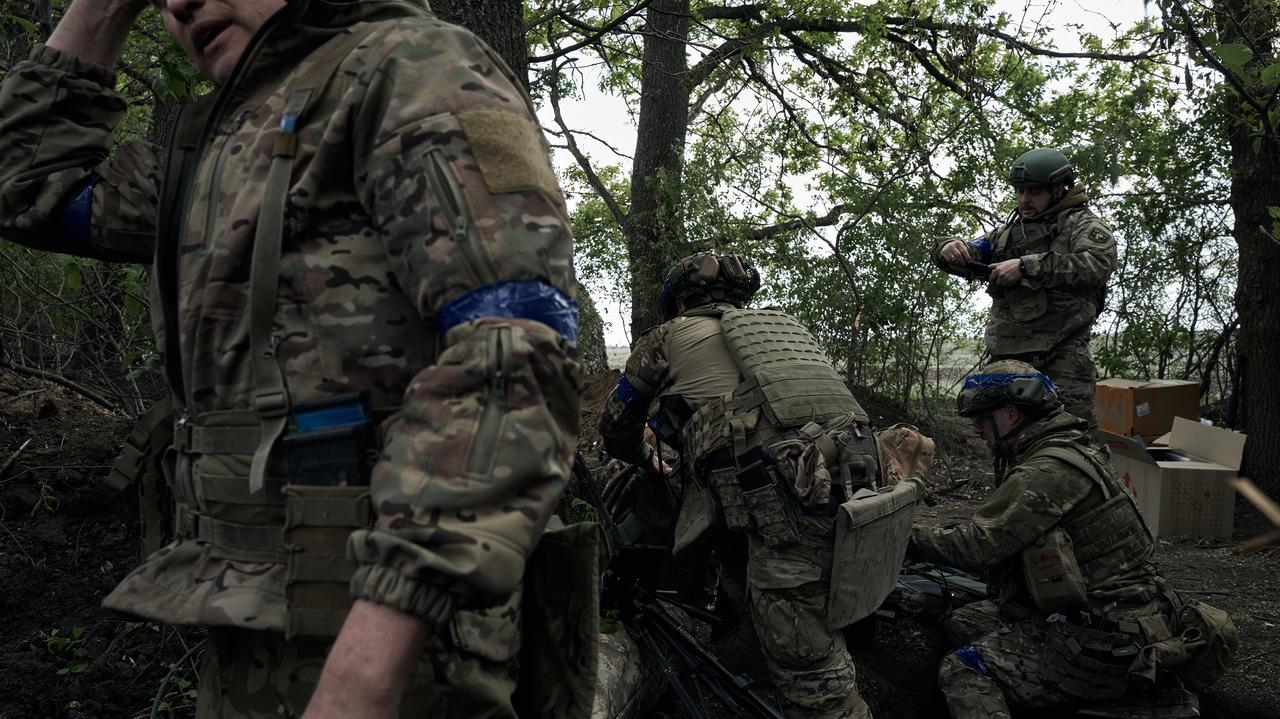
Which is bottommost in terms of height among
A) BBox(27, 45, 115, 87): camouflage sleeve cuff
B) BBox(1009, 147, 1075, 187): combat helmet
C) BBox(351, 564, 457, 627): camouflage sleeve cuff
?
BBox(351, 564, 457, 627): camouflage sleeve cuff

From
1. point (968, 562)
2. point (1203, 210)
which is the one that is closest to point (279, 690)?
point (968, 562)

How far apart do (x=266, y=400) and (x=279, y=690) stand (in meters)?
0.38

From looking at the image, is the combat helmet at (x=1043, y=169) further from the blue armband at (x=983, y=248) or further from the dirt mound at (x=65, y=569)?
the dirt mound at (x=65, y=569)

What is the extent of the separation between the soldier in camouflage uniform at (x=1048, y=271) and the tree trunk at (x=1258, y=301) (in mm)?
2595

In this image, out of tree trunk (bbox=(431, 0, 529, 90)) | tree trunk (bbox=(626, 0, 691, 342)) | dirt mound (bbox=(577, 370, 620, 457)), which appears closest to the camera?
tree trunk (bbox=(431, 0, 529, 90))

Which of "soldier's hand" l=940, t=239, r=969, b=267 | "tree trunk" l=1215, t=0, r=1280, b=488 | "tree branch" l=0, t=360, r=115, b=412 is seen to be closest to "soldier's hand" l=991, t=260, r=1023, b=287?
"soldier's hand" l=940, t=239, r=969, b=267

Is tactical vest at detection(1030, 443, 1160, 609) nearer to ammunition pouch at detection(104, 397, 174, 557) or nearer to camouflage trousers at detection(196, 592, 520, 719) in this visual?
camouflage trousers at detection(196, 592, 520, 719)

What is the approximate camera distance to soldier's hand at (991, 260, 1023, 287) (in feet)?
17.9

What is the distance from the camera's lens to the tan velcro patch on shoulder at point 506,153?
3.77 ft

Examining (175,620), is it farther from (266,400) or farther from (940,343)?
(940,343)

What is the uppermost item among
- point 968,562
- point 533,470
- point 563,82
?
point 563,82

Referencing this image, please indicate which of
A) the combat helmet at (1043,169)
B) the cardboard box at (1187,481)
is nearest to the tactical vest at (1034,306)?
the combat helmet at (1043,169)

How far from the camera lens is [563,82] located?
33.7 feet

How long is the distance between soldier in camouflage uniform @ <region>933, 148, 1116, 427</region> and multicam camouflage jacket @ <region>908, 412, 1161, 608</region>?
1.51 m
